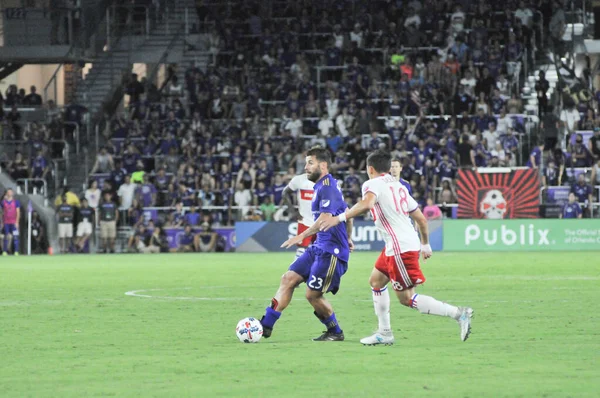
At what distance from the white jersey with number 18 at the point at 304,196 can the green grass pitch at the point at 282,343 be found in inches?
53.8

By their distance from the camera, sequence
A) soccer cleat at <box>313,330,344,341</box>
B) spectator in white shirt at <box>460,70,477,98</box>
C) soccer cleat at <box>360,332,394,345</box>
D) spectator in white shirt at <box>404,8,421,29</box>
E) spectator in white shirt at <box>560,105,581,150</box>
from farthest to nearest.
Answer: spectator in white shirt at <box>404,8,421,29</box> < spectator in white shirt at <box>460,70,477,98</box> < spectator in white shirt at <box>560,105,581,150</box> < soccer cleat at <box>313,330,344,341</box> < soccer cleat at <box>360,332,394,345</box>

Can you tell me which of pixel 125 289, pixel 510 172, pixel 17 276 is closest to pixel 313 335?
pixel 125 289

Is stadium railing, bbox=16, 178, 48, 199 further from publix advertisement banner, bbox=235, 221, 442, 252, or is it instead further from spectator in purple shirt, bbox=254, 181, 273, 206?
spectator in purple shirt, bbox=254, 181, 273, 206

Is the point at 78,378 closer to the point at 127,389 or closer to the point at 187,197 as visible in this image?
the point at 127,389

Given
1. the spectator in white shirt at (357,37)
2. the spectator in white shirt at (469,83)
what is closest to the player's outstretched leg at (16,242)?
the spectator in white shirt at (357,37)

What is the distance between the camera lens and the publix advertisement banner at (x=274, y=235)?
132ft

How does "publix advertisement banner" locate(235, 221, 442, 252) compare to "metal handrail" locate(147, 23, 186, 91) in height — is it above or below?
below

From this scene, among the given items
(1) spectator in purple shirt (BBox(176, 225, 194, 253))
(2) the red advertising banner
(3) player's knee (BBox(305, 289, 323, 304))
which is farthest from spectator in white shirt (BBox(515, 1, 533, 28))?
(3) player's knee (BBox(305, 289, 323, 304))

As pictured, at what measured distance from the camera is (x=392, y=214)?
515 inches

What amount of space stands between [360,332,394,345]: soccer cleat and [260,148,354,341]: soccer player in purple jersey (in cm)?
65

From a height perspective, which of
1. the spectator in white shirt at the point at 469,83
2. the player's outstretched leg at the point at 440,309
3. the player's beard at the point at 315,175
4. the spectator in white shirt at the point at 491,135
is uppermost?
the spectator in white shirt at the point at 469,83

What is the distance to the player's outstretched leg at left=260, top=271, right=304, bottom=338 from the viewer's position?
13.5 m

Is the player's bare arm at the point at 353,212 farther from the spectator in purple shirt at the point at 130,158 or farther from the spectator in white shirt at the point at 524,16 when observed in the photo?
the spectator in white shirt at the point at 524,16

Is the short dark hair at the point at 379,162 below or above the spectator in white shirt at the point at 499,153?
below
